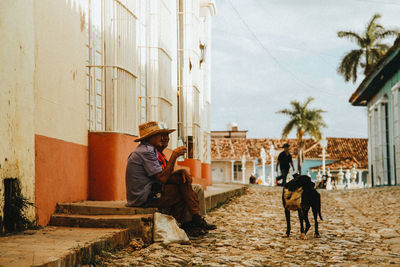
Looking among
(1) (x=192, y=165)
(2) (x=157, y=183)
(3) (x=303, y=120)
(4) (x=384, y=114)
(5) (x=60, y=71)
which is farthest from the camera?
(3) (x=303, y=120)

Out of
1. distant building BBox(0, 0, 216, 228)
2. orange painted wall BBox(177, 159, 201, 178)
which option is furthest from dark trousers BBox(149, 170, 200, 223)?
orange painted wall BBox(177, 159, 201, 178)

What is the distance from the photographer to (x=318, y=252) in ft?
20.8

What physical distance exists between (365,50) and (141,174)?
1285 inches

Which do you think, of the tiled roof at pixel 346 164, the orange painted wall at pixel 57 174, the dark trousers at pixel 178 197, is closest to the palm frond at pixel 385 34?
the tiled roof at pixel 346 164

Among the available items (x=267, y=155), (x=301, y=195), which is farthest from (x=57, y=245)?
(x=267, y=155)

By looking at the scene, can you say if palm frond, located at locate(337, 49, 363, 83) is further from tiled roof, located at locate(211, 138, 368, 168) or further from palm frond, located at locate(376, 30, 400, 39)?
tiled roof, located at locate(211, 138, 368, 168)

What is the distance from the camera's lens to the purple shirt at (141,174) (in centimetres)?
675

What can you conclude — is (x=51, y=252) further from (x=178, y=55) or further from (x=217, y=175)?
(x=217, y=175)

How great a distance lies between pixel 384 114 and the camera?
75.4ft

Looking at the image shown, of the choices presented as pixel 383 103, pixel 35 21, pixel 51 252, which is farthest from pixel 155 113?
pixel 383 103

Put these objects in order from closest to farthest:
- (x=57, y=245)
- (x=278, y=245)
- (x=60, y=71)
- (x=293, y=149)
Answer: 1. (x=57, y=245)
2. (x=278, y=245)
3. (x=60, y=71)
4. (x=293, y=149)

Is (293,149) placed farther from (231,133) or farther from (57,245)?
(57,245)

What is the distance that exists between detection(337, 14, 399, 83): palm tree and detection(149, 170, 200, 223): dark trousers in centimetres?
3136

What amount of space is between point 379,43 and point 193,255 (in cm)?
3358
